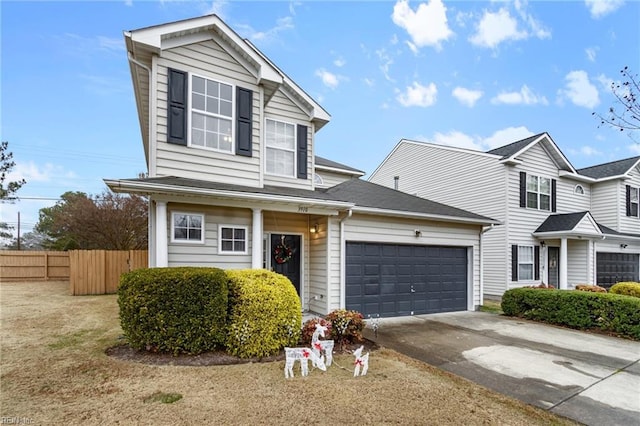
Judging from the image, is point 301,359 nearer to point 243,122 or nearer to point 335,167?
point 243,122

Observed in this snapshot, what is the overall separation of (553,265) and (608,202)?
5164 millimetres

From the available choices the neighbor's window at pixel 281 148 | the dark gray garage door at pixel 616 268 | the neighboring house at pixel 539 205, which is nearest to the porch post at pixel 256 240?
the neighbor's window at pixel 281 148

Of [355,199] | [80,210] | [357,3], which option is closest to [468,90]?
[357,3]

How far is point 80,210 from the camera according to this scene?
1761cm

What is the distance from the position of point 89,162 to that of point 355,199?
1261 inches

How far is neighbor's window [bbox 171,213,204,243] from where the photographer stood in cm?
695

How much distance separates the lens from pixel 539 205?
14.2 m

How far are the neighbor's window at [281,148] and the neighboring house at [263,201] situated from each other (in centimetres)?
3

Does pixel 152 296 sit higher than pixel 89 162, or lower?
lower

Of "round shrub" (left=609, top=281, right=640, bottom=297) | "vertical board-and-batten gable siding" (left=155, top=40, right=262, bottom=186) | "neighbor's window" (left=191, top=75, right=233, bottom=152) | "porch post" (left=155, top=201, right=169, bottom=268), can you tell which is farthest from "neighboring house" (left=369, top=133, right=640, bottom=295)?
"porch post" (left=155, top=201, right=169, bottom=268)

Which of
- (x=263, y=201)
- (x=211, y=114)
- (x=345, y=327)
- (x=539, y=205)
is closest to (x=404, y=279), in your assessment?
(x=345, y=327)

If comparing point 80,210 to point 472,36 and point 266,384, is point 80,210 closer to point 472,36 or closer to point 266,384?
point 266,384

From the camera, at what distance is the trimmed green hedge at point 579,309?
7758mm

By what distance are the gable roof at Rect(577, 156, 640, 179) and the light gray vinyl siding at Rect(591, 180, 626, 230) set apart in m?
0.42
